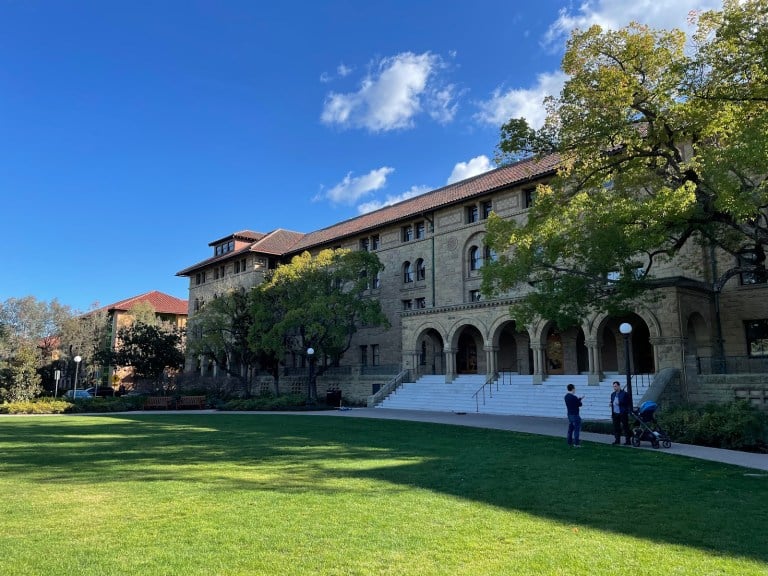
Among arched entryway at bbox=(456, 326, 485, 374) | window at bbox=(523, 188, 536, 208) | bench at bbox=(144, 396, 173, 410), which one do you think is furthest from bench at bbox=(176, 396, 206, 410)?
window at bbox=(523, 188, 536, 208)

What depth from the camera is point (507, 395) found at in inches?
1053

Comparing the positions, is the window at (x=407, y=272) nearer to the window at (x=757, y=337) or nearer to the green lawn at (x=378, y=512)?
the window at (x=757, y=337)

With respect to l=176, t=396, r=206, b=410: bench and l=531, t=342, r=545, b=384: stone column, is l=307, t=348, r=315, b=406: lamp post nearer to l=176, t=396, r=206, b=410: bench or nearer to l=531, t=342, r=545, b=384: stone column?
l=176, t=396, r=206, b=410: bench

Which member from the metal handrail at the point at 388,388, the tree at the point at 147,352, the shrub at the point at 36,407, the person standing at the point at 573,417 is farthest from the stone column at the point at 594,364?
the tree at the point at 147,352

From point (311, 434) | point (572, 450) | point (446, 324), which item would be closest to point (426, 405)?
point (446, 324)

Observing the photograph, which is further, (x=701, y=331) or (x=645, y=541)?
(x=701, y=331)

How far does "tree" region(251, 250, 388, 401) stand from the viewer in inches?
1331

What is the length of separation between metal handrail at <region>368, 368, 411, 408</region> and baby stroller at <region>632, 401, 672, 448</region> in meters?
Answer: 17.9

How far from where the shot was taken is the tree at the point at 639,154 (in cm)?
1451

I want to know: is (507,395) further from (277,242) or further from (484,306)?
(277,242)

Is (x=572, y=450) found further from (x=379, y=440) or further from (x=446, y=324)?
(x=446, y=324)

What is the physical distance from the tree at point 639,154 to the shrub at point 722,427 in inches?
188

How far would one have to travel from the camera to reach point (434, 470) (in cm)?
1009

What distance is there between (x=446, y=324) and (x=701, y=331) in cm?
1285
